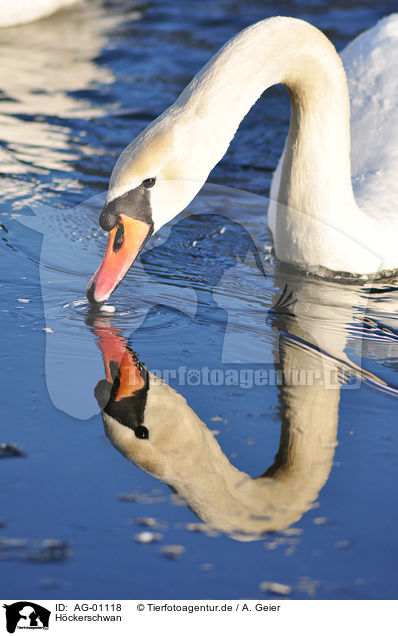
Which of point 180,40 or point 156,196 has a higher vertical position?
point 180,40

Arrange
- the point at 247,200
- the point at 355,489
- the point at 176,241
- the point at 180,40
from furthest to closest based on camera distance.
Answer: the point at 180,40 → the point at 247,200 → the point at 176,241 → the point at 355,489

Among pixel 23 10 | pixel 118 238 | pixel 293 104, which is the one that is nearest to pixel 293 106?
pixel 293 104

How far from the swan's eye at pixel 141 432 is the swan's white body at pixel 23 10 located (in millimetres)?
8445

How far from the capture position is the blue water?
3.17 m

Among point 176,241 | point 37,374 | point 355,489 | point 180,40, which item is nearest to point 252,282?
point 176,241

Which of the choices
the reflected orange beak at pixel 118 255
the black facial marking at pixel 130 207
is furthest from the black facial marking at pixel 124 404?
A: the black facial marking at pixel 130 207

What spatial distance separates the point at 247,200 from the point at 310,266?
1644 millimetres

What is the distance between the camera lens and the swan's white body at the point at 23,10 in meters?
11.1

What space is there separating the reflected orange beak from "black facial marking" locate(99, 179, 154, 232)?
4 centimetres

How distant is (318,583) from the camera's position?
3094 millimetres

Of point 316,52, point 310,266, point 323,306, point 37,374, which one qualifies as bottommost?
point 37,374

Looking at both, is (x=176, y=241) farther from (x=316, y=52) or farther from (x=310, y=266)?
(x=316, y=52)

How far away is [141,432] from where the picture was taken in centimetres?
389
